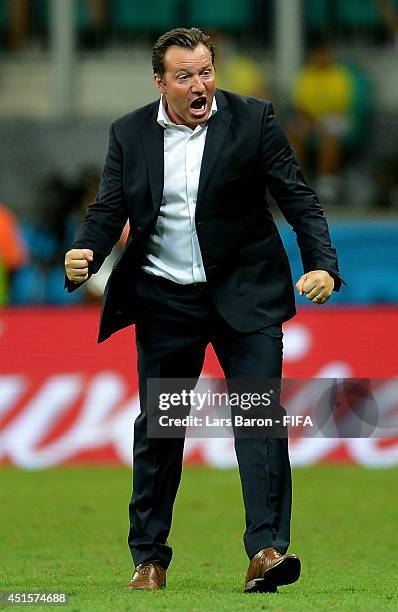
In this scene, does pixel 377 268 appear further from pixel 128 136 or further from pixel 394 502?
pixel 128 136

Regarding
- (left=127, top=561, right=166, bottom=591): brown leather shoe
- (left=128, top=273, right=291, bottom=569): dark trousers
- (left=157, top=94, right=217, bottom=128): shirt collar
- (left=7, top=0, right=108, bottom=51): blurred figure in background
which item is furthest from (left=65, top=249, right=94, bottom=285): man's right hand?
(left=7, top=0, right=108, bottom=51): blurred figure in background

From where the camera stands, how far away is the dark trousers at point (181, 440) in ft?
18.9

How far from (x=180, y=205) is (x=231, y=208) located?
0.63 feet

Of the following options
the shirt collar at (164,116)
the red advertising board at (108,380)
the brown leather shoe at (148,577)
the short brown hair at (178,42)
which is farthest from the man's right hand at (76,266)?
the red advertising board at (108,380)

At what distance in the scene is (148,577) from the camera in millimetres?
5961

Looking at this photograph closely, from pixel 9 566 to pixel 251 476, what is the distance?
1597 mm

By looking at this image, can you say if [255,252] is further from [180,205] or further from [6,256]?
[6,256]

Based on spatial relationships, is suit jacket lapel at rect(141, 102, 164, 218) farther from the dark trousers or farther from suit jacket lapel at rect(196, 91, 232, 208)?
the dark trousers

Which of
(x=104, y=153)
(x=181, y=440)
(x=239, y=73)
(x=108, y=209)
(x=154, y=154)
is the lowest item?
(x=104, y=153)

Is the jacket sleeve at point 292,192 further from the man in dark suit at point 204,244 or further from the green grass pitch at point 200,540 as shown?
the green grass pitch at point 200,540

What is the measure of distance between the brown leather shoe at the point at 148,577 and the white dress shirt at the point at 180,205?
1109 mm

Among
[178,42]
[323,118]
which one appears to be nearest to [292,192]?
[178,42]

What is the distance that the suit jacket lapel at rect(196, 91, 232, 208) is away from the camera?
5793 mm

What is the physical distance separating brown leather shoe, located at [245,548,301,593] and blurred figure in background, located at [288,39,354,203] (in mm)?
10345
